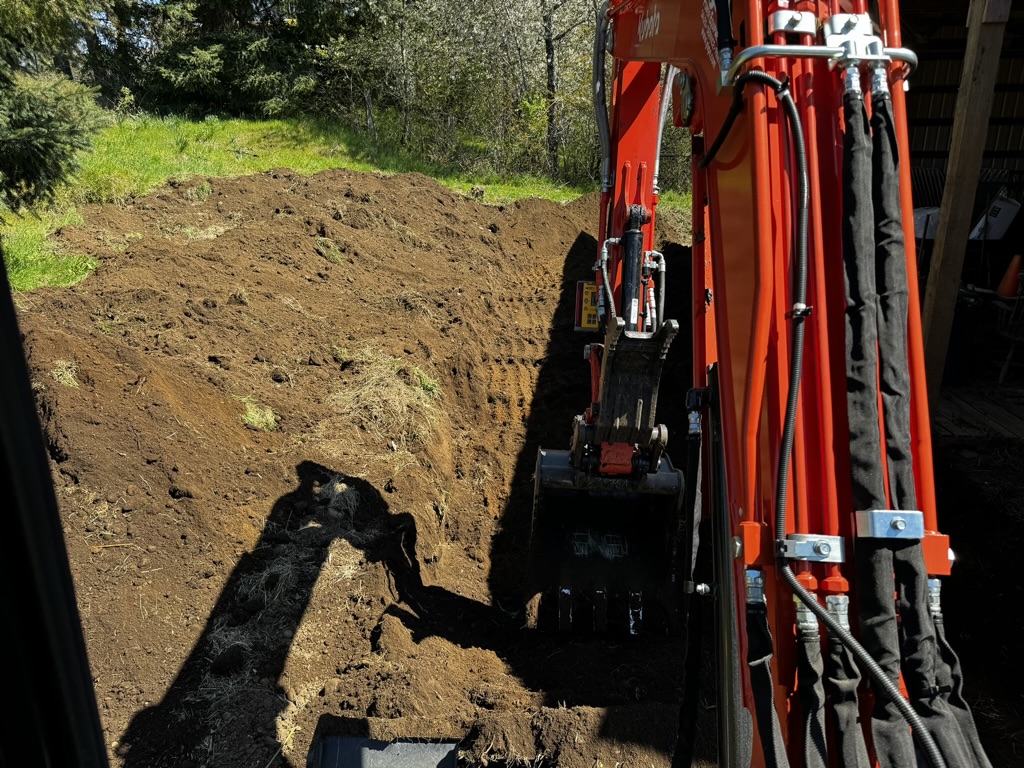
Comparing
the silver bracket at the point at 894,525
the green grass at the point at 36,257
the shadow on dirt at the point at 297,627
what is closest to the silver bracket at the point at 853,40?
the silver bracket at the point at 894,525

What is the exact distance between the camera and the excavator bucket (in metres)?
4.89

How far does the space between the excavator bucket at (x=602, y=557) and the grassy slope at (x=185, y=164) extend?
5360mm

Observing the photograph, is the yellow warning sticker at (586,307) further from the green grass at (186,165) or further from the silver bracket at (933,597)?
the silver bracket at (933,597)

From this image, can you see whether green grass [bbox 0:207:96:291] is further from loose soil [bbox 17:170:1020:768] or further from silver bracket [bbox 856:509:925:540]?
silver bracket [bbox 856:509:925:540]

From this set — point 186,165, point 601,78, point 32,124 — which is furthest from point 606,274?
point 186,165

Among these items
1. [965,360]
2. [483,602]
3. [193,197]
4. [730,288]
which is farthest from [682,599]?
[193,197]

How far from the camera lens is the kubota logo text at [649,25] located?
11.6ft

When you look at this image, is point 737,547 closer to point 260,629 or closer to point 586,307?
point 260,629

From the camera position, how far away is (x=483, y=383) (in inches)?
320

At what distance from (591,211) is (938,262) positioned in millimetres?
8007

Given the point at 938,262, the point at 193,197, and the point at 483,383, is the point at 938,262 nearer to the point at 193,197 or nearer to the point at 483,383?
the point at 483,383

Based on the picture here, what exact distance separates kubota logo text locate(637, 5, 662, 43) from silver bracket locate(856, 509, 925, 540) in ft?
7.99

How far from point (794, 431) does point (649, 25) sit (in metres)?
2.41

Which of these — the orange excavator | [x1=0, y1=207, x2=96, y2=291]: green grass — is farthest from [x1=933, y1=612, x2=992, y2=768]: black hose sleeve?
[x1=0, y1=207, x2=96, y2=291]: green grass
